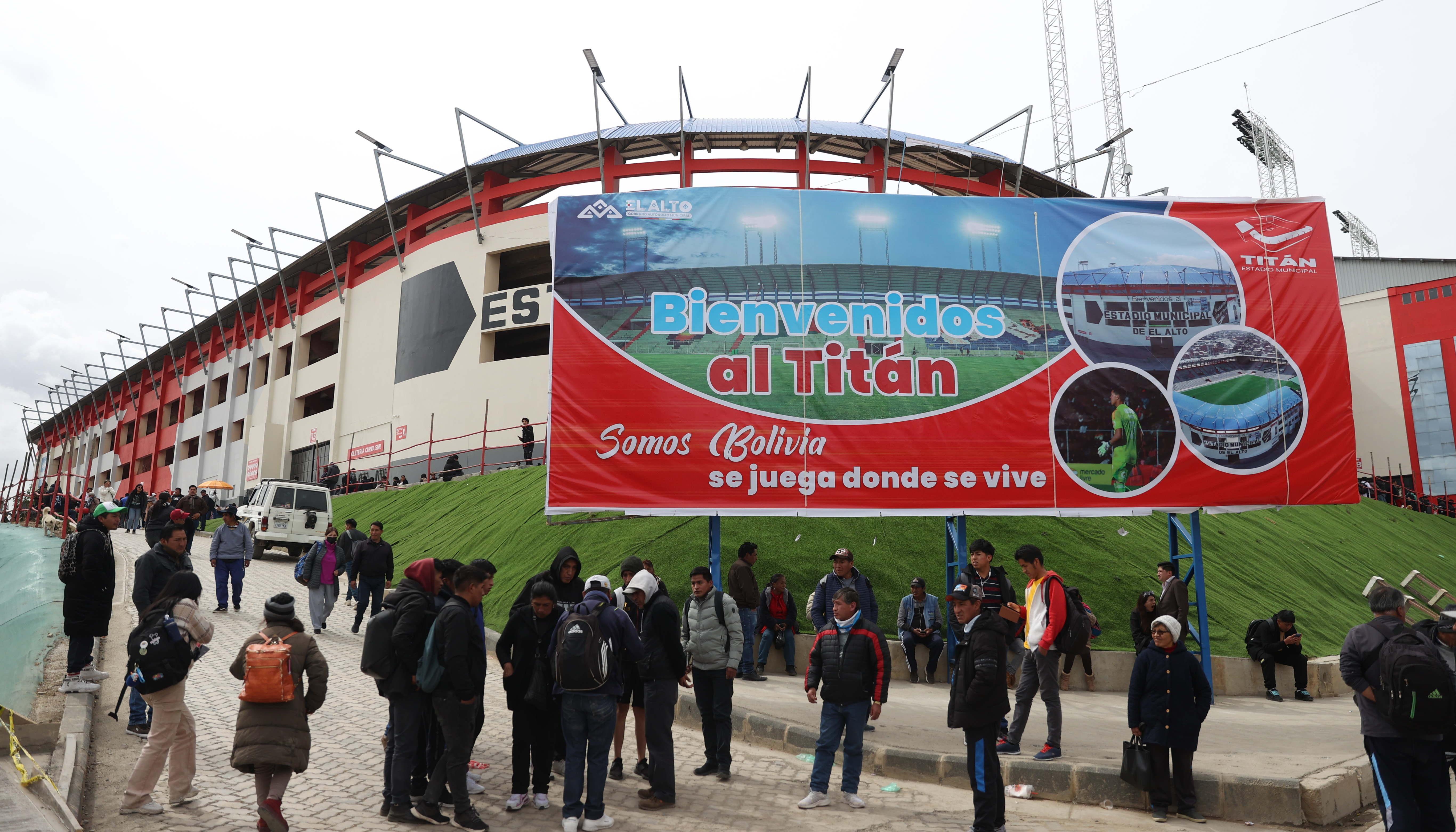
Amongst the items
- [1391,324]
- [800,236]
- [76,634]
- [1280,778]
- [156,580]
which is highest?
[1391,324]

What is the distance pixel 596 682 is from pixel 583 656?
0.62 ft

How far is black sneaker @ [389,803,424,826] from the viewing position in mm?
5688

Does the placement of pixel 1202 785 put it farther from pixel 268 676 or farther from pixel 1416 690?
pixel 268 676

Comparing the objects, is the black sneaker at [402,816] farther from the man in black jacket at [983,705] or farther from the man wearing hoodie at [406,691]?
the man in black jacket at [983,705]

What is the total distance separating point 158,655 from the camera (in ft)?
18.7

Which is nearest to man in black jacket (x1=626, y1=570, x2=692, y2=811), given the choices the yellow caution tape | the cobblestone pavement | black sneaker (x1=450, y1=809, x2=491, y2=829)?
the cobblestone pavement

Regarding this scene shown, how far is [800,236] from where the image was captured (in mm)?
11172

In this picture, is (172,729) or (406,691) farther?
(406,691)

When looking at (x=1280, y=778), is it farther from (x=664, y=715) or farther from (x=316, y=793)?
(x=316, y=793)

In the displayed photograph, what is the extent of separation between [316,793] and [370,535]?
19.8 feet

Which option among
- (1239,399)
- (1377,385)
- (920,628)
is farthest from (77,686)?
(1377,385)

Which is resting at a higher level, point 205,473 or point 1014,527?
point 205,473

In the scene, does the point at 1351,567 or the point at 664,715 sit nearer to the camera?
the point at 664,715

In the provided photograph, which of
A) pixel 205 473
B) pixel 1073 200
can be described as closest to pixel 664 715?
pixel 1073 200
